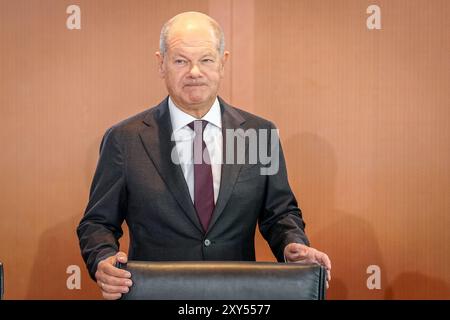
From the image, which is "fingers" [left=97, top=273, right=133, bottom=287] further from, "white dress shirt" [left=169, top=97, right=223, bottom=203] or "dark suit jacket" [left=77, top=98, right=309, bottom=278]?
"white dress shirt" [left=169, top=97, right=223, bottom=203]

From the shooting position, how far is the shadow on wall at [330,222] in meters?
3.03

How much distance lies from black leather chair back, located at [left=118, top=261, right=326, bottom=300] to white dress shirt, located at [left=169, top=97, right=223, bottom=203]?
2.48ft

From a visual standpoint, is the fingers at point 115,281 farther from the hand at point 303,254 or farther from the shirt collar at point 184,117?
the shirt collar at point 184,117

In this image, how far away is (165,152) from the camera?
2010 mm

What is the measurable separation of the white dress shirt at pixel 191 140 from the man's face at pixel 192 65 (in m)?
0.08

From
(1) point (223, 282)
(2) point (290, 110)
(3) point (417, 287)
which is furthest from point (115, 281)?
(3) point (417, 287)

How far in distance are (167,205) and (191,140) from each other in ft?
0.74

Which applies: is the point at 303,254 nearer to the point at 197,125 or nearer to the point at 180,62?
the point at 197,125

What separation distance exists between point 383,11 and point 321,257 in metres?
1.70

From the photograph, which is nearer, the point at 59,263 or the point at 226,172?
the point at 226,172

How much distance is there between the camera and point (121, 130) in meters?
2.04

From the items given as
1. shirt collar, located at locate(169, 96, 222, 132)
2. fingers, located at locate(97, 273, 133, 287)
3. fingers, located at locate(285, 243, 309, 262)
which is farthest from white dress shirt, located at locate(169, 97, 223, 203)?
fingers, located at locate(97, 273, 133, 287)

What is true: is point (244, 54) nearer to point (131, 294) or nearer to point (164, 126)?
point (164, 126)
